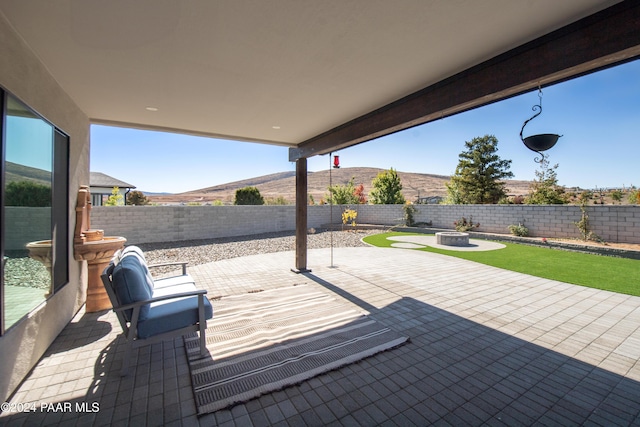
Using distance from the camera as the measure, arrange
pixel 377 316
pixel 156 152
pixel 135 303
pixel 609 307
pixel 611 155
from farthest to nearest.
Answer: pixel 156 152 → pixel 611 155 → pixel 609 307 → pixel 377 316 → pixel 135 303

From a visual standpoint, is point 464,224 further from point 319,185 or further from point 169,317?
point 319,185

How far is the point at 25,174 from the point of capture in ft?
7.64

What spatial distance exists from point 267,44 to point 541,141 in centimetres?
232

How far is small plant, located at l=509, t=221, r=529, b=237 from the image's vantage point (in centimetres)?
1023

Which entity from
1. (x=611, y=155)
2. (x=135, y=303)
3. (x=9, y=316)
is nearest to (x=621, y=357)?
(x=135, y=303)

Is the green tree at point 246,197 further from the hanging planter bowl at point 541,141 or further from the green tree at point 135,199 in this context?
the hanging planter bowl at point 541,141

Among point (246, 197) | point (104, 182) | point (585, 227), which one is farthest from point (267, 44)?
point (104, 182)

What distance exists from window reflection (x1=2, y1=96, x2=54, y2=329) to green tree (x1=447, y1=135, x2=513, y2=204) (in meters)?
18.3

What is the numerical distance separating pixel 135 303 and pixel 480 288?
4766 mm

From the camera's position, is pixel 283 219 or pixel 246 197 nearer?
pixel 283 219

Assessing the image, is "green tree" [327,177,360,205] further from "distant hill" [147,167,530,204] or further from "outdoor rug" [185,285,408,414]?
"distant hill" [147,167,530,204]

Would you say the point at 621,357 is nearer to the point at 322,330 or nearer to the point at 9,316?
A: the point at 322,330

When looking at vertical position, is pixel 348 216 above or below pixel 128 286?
above

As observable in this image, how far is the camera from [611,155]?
65.9 feet
